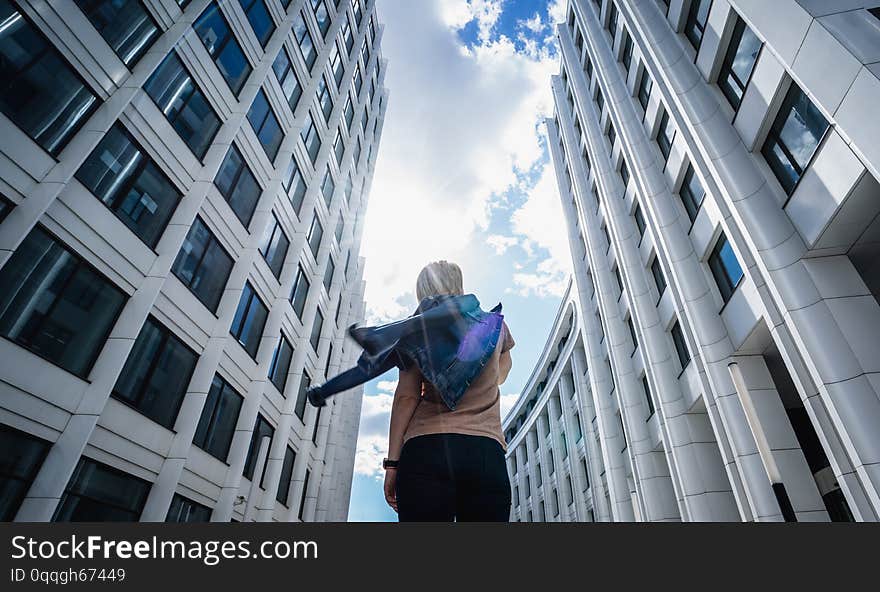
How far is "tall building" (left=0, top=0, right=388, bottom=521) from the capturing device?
8.06 metres

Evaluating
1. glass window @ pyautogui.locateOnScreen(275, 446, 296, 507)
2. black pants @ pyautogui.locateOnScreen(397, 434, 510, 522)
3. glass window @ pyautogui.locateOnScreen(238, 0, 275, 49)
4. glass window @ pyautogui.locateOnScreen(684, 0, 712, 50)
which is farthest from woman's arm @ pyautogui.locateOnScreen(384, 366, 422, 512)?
glass window @ pyautogui.locateOnScreen(275, 446, 296, 507)

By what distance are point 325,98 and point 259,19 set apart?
6.96 meters

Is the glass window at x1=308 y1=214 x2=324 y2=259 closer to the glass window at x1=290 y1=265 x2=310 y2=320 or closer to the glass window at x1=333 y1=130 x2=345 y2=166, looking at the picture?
the glass window at x1=290 y1=265 x2=310 y2=320

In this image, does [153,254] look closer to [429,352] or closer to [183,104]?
[183,104]

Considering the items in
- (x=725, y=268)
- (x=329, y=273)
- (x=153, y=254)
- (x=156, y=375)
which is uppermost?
(x=329, y=273)

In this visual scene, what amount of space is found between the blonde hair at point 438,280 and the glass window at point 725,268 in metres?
11.5

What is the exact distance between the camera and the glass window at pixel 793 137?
8.69 meters

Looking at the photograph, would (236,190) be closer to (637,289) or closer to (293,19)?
(293,19)

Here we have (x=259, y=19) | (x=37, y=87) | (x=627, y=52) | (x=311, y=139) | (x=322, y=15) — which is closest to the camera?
(x=37, y=87)

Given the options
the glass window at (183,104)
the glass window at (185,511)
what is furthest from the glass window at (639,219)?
the glass window at (185,511)

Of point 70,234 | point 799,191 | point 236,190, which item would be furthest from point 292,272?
point 799,191

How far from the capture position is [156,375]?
11.0m

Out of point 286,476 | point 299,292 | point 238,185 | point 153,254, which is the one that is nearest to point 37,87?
point 153,254

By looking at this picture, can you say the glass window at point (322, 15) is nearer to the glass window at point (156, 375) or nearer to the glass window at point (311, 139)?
Answer: the glass window at point (311, 139)
